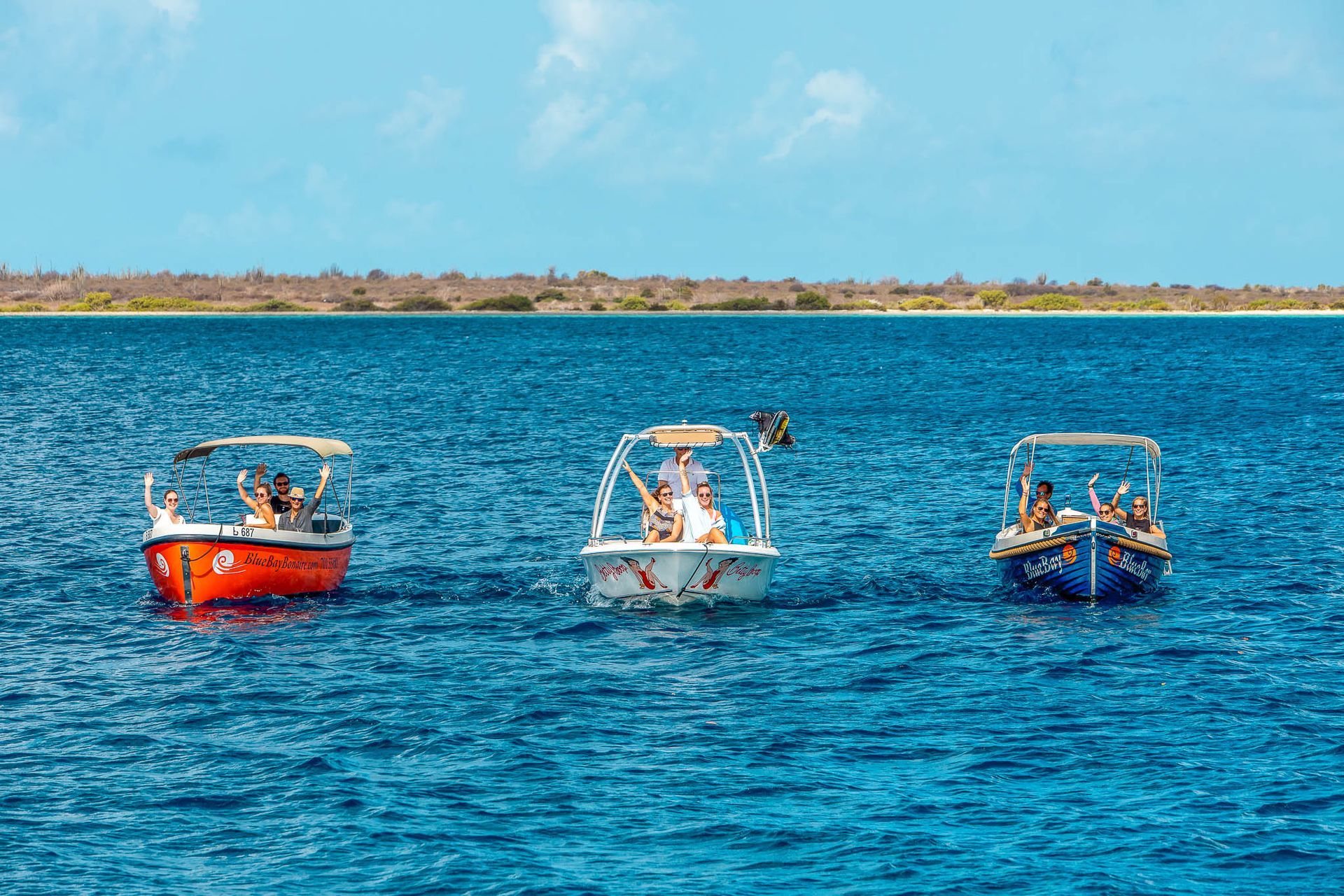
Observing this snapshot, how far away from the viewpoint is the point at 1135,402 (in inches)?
2680

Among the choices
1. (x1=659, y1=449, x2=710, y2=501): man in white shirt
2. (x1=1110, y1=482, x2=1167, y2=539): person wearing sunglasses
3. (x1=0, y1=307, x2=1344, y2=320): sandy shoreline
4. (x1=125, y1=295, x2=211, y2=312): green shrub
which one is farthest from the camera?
(x1=125, y1=295, x2=211, y2=312): green shrub

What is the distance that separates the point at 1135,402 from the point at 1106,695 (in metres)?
51.4

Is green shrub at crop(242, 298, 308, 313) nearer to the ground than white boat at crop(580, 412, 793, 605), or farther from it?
farther from it

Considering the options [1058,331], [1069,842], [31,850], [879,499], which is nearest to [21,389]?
[879,499]

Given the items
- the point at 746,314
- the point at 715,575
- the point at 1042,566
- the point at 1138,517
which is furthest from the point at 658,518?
the point at 746,314

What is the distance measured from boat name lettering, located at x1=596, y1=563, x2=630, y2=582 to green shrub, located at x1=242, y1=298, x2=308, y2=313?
572ft

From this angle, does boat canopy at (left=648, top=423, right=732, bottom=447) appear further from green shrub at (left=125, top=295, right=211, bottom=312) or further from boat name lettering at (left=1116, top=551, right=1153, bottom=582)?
green shrub at (left=125, top=295, right=211, bottom=312)

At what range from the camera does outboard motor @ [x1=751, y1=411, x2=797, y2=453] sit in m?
29.1

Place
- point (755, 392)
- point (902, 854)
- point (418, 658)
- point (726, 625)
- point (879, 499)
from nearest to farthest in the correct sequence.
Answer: point (902, 854) < point (418, 658) < point (726, 625) < point (879, 499) < point (755, 392)

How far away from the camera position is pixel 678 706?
1903cm

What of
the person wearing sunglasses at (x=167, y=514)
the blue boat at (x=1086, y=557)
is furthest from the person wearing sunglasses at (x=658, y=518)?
the person wearing sunglasses at (x=167, y=514)

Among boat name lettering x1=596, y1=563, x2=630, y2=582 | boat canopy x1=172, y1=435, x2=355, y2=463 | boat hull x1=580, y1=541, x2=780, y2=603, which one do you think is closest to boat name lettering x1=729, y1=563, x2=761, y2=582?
boat hull x1=580, y1=541, x2=780, y2=603

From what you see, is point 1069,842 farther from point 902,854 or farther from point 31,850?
point 31,850

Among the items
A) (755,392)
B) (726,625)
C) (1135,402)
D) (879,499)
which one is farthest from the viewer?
(755,392)
